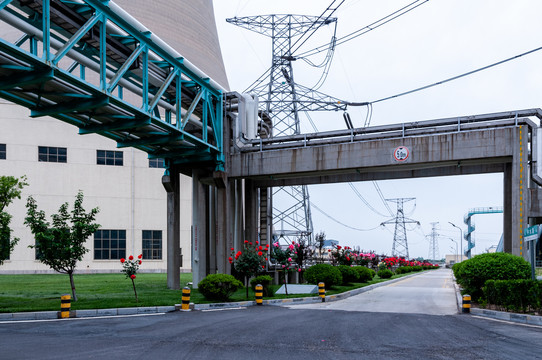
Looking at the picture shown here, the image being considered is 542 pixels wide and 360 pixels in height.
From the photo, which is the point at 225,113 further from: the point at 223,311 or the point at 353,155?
the point at 223,311

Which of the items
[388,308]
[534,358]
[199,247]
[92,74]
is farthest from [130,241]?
[534,358]

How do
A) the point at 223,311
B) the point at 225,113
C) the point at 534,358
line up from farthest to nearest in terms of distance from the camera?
the point at 225,113
the point at 223,311
the point at 534,358

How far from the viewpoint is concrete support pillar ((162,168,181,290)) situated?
1086 inches

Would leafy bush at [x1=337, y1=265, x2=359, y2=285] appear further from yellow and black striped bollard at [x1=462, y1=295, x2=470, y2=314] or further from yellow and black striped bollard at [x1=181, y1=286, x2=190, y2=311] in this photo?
yellow and black striped bollard at [x1=181, y1=286, x2=190, y2=311]

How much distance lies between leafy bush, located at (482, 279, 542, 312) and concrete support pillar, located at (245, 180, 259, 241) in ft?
50.7

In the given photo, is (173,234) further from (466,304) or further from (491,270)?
(491,270)

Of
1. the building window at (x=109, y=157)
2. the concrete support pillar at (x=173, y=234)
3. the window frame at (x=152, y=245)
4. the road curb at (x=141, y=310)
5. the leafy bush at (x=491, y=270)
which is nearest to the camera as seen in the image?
the road curb at (x=141, y=310)

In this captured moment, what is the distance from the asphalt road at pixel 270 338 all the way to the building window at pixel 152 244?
38.9m

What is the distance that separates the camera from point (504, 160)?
943 inches

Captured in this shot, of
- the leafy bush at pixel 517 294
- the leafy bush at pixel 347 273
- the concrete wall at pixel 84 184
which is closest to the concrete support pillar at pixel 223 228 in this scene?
the leafy bush at pixel 347 273

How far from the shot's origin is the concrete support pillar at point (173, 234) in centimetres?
2759

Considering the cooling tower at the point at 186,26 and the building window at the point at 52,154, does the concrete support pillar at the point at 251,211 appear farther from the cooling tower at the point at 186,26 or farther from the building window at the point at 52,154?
the cooling tower at the point at 186,26

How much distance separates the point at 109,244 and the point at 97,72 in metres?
34.5

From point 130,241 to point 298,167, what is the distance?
31.2 metres
